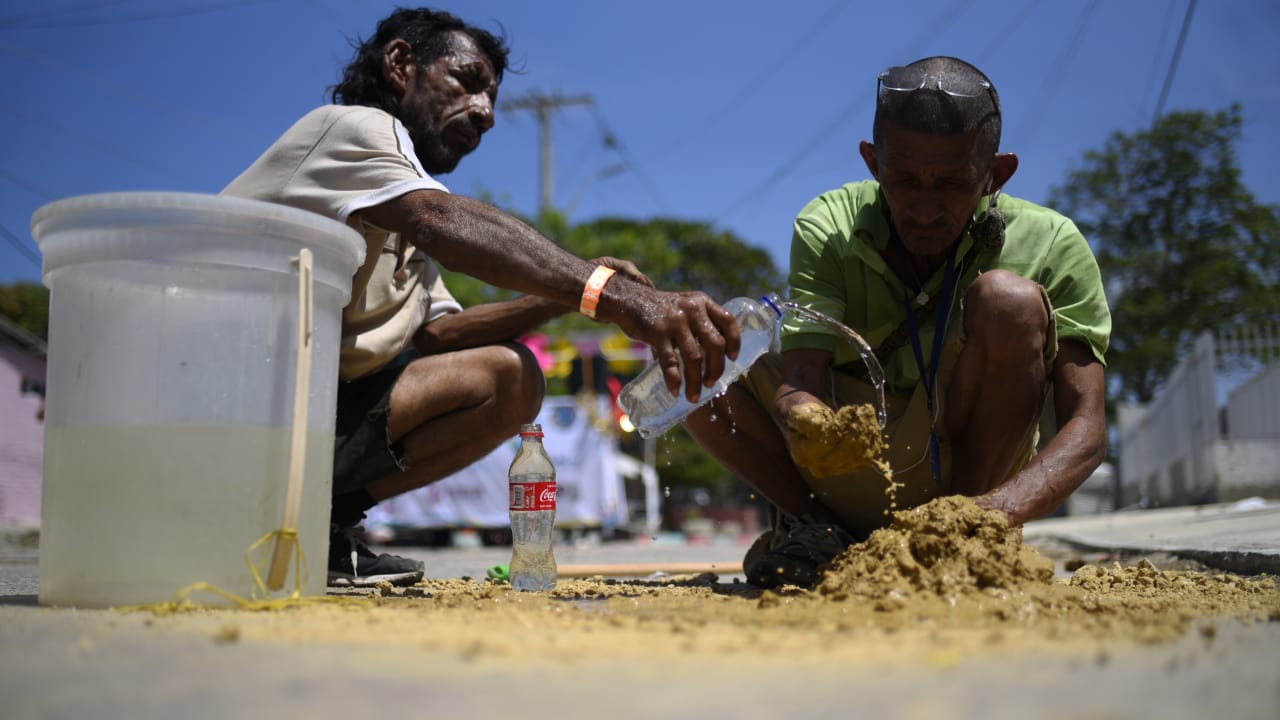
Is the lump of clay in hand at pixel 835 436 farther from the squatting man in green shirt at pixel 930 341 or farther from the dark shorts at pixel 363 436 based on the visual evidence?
the dark shorts at pixel 363 436

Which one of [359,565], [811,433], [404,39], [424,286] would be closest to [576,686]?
[811,433]

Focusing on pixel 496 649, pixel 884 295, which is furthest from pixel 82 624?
pixel 884 295

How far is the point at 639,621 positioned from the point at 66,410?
131 cm

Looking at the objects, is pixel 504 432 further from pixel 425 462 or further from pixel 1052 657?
pixel 1052 657

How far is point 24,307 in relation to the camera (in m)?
23.0

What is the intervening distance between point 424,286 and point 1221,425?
1362cm

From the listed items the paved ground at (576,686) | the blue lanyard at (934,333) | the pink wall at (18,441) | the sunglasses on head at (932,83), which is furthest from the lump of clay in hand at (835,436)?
the pink wall at (18,441)

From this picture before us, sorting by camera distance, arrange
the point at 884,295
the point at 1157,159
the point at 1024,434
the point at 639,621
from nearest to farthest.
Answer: the point at 639,621 → the point at 1024,434 → the point at 884,295 → the point at 1157,159

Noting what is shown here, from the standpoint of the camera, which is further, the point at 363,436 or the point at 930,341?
the point at 363,436

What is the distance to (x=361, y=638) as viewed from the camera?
1.68m

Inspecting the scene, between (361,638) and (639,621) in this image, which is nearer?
(361,638)

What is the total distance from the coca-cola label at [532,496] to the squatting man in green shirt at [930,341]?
0.61 metres

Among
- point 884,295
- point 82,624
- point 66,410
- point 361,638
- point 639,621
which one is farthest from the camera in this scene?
point 884,295

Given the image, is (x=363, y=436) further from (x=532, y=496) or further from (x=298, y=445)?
(x=298, y=445)
